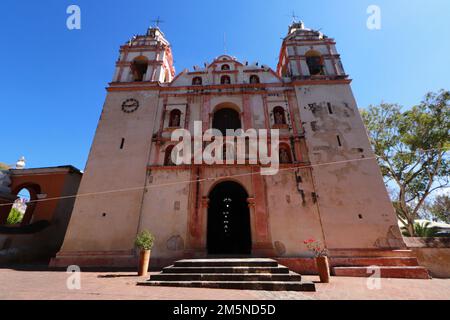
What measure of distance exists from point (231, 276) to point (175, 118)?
10.1 metres

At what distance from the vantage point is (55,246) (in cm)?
1276

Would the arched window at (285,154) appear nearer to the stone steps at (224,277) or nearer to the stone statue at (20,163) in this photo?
the stone steps at (224,277)

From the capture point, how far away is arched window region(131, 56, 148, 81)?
52.9ft

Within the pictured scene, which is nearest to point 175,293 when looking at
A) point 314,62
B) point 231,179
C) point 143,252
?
point 143,252

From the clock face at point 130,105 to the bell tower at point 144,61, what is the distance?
6.35 feet

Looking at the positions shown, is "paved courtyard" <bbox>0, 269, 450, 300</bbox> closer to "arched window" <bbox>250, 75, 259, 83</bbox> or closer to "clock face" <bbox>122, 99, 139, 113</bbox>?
"clock face" <bbox>122, 99, 139, 113</bbox>

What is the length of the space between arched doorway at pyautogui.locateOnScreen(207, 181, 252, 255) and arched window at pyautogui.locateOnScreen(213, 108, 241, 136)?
390 cm

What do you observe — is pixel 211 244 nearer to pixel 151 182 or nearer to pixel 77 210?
Answer: pixel 151 182

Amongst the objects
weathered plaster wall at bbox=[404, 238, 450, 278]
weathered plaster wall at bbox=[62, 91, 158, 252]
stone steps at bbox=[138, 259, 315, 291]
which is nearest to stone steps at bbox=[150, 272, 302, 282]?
stone steps at bbox=[138, 259, 315, 291]

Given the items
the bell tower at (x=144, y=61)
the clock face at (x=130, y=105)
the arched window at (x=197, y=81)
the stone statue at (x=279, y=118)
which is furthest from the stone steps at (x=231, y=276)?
the bell tower at (x=144, y=61)

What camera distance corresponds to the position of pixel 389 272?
810cm

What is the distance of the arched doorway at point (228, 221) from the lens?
10.4 meters

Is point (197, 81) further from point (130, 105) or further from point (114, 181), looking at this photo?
point (114, 181)
